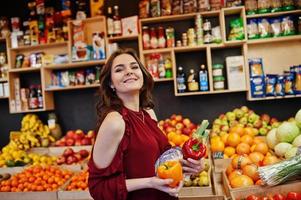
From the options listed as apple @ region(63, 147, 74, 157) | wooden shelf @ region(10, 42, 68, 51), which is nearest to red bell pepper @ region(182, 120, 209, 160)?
apple @ region(63, 147, 74, 157)

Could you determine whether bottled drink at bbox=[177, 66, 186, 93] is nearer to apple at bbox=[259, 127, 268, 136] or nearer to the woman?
apple at bbox=[259, 127, 268, 136]

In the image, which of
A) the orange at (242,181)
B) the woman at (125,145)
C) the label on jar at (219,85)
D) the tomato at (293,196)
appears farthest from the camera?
the label on jar at (219,85)

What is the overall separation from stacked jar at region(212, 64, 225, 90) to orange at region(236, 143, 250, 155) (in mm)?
979

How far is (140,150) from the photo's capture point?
148 centimetres

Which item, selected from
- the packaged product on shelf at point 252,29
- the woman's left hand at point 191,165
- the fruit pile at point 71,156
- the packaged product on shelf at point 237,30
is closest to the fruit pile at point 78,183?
the fruit pile at point 71,156

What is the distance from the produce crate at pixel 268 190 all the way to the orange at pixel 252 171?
157mm

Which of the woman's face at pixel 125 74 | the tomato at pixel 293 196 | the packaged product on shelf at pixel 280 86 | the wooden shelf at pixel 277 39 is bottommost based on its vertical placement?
the tomato at pixel 293 196

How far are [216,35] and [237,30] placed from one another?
0.72 feet

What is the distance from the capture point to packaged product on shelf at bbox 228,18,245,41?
11.5ft

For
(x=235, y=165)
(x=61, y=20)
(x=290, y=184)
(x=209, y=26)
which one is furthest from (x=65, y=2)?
(x=290, y=184)

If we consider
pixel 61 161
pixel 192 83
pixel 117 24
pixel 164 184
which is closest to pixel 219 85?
pixel 192 83

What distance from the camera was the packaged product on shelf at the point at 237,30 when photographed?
3.50m

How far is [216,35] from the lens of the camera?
3.58 metres

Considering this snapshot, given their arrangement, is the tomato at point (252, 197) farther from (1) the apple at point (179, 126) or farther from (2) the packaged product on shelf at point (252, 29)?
(2) the packaged product on shelf at point (252, 29)
